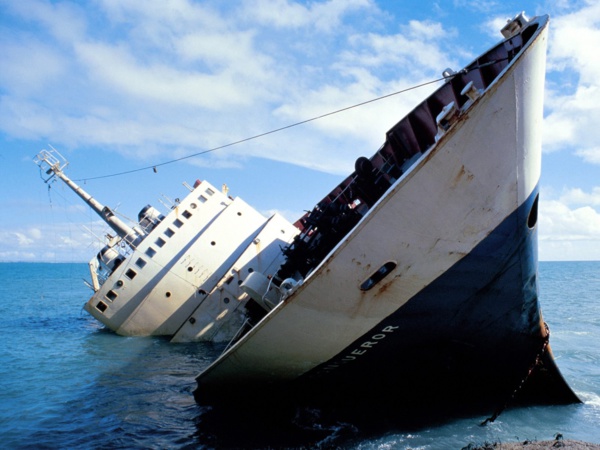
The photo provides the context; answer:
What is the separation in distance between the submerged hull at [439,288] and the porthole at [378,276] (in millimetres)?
15

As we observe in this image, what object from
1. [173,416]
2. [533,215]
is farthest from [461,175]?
[173,416]

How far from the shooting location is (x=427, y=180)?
5.87 m

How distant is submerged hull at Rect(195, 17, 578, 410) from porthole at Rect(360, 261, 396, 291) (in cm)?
2

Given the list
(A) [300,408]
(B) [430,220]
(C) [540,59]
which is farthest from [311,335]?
(C) [540,59]

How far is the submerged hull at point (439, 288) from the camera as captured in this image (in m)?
5.86

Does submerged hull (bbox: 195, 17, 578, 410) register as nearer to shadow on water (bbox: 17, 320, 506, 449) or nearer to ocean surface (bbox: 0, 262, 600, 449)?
shadow on water (bbox: 17, 320, 506, 449)

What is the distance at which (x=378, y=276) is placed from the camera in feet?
20.9

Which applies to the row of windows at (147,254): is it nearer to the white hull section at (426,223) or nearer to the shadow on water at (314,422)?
the shadow on water at (314,422)

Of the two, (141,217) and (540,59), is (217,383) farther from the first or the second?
(141,217)

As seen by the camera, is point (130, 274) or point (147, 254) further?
point (147, 254)

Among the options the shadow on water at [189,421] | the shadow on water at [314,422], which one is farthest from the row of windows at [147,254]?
the shadow on water at [314,422]

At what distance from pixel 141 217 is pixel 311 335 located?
53.5 ft

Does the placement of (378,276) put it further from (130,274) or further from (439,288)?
(130,274)

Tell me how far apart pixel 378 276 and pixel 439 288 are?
1019mm
